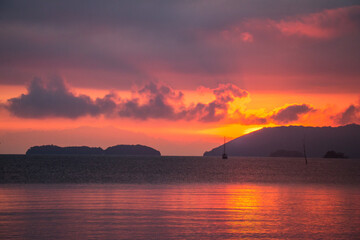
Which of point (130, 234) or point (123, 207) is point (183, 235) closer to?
point (130, 234)

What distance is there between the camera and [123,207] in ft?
124

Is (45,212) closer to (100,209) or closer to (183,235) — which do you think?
(100,209)

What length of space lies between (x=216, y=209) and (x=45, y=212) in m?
13.8

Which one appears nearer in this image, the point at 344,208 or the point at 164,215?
the point at 164,215

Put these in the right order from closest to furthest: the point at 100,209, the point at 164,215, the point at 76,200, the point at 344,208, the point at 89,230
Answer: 1. the point at 89,230
2. the point at 164,215
3. the point at 100,209
4. the point at 344,208
5. the point at 76,200

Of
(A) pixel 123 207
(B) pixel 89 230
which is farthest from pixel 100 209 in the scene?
(B) pixel 89 230

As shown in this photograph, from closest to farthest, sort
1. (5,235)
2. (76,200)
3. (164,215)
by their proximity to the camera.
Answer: (5,235)
(164,215)
(76,200)

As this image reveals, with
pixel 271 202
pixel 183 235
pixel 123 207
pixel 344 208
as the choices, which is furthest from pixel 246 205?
pixel 183 235

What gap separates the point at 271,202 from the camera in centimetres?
4409

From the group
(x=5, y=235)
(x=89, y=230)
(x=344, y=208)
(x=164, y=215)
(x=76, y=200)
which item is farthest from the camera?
(x=76, y=200)

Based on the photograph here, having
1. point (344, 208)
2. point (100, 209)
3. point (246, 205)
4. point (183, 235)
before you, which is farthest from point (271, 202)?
point (183, 235)

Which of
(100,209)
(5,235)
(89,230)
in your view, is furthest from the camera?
(100,209)

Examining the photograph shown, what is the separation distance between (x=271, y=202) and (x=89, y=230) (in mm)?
22316

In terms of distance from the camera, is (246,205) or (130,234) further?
(246,205)
